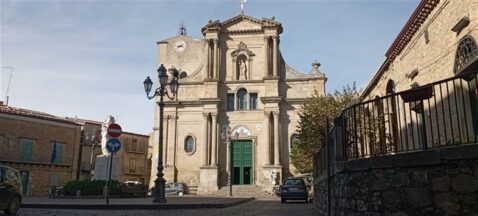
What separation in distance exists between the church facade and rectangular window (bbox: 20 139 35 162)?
10694 millimetres

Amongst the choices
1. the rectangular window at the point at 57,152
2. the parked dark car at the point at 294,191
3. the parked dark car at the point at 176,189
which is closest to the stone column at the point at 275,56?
the parked dark car at the point at 176,189

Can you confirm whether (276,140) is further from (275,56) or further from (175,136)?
(175,136)

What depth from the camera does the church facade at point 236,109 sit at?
39250 mm

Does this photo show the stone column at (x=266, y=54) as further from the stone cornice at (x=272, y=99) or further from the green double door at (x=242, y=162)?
the green double door at (x=242, y=162)

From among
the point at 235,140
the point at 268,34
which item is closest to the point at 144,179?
the point at 235,140

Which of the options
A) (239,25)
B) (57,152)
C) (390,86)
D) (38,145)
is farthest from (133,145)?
(390,86)

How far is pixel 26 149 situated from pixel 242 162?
18.9m

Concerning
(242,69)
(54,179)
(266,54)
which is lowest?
(54,179)

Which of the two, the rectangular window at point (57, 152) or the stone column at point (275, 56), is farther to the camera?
the stone column at point (275, 56)

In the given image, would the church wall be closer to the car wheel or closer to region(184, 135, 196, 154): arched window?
the car wheel

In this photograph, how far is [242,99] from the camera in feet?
135

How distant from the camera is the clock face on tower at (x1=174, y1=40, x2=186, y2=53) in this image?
55406 mm

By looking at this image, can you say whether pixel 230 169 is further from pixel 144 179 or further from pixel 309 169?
pixel 144 179

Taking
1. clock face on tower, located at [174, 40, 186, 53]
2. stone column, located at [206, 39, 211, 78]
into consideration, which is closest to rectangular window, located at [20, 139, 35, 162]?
stone column, located at [206, 39, 211, 78]
